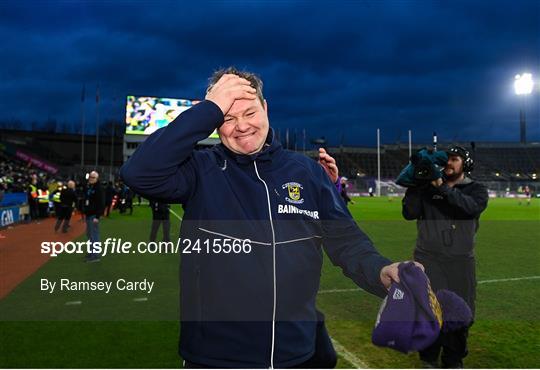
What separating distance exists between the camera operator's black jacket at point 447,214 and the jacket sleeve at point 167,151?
3161 mm

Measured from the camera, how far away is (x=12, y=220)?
1775cm

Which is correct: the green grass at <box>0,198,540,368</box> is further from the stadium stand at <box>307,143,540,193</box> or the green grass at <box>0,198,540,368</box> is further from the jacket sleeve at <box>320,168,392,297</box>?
the stadium stand at <box>307,143,540,193</box>

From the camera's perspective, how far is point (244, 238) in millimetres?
Answer: 1800

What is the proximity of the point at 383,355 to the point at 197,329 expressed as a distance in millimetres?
3299

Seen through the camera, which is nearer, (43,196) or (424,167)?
(424,167)

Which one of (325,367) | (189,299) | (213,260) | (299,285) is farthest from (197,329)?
(325,367)

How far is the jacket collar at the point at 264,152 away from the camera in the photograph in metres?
1.89

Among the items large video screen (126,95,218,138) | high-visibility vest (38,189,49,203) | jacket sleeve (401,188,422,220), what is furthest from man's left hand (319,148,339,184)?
large video screen (126,95,218,138)

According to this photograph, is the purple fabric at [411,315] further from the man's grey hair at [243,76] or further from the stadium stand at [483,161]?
the stadium stand at [483,161]

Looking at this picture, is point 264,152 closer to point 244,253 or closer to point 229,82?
point 229,82

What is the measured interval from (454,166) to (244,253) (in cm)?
339

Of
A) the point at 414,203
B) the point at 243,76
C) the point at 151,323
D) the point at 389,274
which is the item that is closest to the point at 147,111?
the point at 151,323

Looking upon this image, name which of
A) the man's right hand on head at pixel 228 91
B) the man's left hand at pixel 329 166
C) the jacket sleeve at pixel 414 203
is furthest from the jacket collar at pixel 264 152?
the jacket sleeve at pixel 414 203

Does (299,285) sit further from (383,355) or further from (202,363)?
(383,355)
